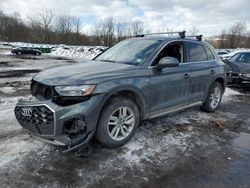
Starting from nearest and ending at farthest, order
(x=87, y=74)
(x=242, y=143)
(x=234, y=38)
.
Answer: (x=87, y=74)
(x=242, y=143)
(x=234, y=38)

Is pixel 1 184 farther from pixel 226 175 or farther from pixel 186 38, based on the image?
pixel 186 38

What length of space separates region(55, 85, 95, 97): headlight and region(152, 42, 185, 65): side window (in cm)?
149

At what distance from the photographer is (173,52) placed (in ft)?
14.6

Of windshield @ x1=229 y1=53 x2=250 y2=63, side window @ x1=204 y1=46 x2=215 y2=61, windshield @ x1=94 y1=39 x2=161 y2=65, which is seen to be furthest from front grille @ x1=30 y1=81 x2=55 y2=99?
windshield @ x1=229 y1=53 x2=250 y2=63

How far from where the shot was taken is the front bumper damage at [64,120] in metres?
2.87

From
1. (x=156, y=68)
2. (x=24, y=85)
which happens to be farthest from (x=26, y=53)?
(x=156, y=68)

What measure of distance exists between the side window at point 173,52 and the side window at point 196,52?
271 mm

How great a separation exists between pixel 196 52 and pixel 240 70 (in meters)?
4.90

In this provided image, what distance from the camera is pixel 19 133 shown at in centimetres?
398

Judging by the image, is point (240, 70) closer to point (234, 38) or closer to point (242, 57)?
point (242, 57)

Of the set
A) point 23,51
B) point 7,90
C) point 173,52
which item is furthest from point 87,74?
point 23,51

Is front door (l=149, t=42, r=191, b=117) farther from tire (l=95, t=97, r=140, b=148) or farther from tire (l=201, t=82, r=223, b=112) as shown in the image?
tire (l=201, t=82, r=223, b=112)

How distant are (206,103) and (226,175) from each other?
270 centimetres

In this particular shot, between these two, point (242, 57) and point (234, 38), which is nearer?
point (242, 57)
